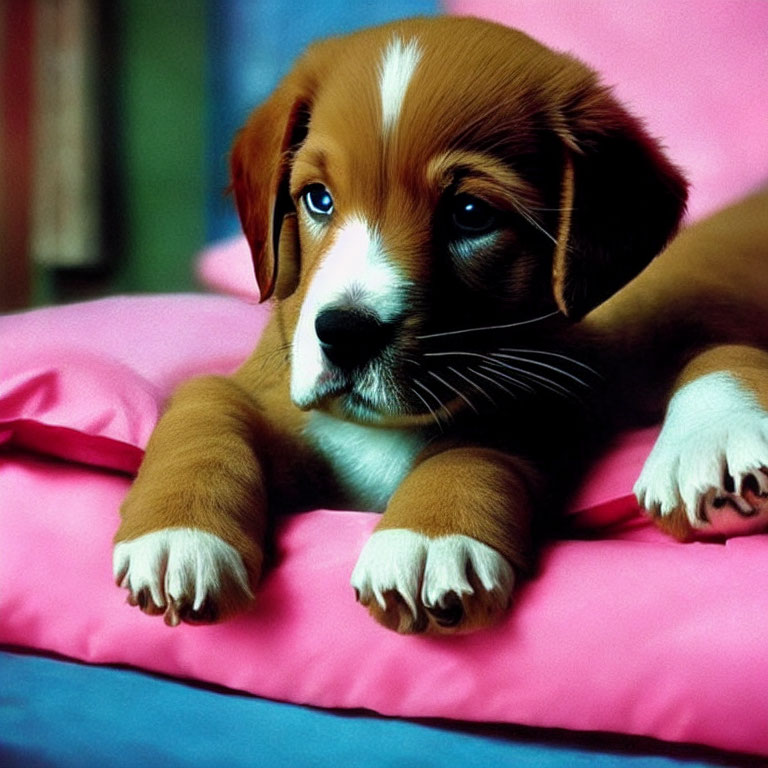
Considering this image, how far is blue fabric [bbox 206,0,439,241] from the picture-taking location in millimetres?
2354

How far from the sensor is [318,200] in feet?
5.54

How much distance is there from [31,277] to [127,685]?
1092 millimetres

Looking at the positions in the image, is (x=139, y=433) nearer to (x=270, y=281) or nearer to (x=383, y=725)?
(x=270, y=281)

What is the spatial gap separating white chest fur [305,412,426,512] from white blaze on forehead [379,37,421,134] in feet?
1.65

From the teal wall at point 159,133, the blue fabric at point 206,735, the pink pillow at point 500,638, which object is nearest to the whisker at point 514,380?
the pink pillow at point 500,638

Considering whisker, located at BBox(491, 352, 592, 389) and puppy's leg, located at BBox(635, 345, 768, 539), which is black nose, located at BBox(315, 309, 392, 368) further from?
puppy's leg, located at BBox(635, 345, 768, 539)

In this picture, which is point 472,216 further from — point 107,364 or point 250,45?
point 250,45

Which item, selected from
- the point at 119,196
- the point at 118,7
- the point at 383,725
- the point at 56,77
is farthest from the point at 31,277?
the point at 383,725

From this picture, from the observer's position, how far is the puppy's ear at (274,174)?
176 cm

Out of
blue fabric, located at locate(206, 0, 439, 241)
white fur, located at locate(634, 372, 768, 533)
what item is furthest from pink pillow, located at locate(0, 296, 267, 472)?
white fur, located at locate(634, 372, 768, 533)

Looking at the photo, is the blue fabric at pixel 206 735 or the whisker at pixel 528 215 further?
the whisker at pixel 528 215

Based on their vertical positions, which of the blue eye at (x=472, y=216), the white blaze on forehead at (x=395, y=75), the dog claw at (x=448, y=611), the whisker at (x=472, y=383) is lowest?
the dog claw at (x=448, y=611)

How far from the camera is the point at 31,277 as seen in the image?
233cm

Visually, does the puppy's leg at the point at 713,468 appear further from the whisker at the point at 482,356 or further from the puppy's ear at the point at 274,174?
the puppy's ear at the point at 274,174
